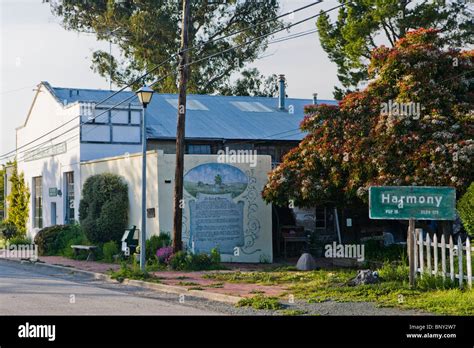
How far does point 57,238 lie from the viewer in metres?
30.7

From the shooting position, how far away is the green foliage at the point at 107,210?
27234 millimetres

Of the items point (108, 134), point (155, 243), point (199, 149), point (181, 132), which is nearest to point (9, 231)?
point (108, 134)

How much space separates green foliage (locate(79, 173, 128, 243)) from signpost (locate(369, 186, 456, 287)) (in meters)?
13.4

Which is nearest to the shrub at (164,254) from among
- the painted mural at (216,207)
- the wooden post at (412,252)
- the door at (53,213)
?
the painted mural at (216,207)

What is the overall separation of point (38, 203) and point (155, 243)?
1520 cm

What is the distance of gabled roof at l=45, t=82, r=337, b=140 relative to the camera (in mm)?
34000

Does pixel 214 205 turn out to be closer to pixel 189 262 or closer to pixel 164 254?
pixel 164 254

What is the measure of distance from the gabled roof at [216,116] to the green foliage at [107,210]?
4891 millimetres

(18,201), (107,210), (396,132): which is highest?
(396,132)

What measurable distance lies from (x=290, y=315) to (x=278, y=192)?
8.91 metres

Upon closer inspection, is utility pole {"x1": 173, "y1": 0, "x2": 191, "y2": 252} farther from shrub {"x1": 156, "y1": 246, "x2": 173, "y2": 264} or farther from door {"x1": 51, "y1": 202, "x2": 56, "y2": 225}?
door {"x1": 51, "y1": 202, "x2": 56, "y2": 225}

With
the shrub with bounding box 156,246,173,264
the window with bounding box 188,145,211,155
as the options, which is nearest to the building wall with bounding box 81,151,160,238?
the shrub with bounding box 156,246,173,264

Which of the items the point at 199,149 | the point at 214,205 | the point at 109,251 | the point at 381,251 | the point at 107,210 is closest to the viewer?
the point at 381,251
